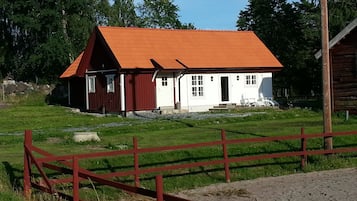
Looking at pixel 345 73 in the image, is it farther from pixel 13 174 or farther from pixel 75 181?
pixel 75 181

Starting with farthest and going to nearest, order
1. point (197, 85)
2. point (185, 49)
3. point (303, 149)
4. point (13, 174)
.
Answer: point (185, 49), point (197, 85), point (303, 149), point (13, 174)

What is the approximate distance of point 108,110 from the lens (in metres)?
36.5

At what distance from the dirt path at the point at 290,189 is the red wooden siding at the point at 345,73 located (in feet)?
42.5

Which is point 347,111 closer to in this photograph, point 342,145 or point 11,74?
point 342,145

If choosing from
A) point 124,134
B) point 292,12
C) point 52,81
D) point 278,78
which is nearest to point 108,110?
point 124,134

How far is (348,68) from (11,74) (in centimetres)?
4983

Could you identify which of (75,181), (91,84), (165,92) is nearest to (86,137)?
(75,181)

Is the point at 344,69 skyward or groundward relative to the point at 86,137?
skyward

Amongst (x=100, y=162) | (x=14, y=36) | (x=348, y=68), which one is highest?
(x=14, y=36)

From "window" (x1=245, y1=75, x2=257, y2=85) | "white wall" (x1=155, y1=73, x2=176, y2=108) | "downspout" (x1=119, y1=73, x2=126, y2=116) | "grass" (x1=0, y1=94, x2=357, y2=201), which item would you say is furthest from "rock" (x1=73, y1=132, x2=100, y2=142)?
"window" (x1=245, y1=75, x2=257, y2=85)

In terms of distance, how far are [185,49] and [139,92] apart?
221 inches

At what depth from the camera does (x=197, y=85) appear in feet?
120

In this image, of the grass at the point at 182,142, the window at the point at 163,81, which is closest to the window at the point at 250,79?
the window at the point at 163,81

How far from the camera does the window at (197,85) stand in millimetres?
36438
